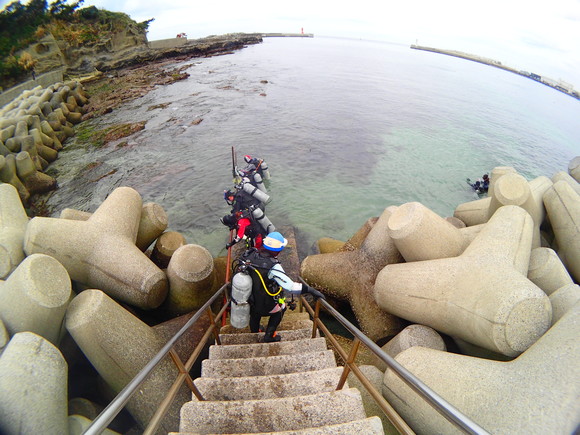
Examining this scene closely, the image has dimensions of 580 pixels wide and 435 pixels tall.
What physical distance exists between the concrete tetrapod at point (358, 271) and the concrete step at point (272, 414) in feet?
10.3

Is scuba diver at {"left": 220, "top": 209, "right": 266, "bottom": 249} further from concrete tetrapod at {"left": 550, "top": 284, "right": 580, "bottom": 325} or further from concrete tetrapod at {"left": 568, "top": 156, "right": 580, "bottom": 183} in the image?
concrete tetrapod at {"left": 568, "top": 156, "right": 580, "bottom": 183}

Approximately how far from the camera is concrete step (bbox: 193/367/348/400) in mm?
3045

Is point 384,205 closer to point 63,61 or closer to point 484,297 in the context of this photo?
point 484,297

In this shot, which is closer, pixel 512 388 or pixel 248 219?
pixel 512 388

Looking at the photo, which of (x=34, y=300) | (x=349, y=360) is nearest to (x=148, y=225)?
(x=34, y=300)

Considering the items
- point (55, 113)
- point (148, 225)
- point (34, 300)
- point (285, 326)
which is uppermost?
point (34, 300)

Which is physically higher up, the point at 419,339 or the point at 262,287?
the point at 262,287

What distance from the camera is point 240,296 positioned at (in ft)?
12.6

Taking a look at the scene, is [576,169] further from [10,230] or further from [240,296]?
[10,230]

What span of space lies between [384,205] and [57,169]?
16490 mm

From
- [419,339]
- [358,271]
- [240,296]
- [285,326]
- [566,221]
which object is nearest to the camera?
[240,296]

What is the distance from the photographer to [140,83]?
32.4m

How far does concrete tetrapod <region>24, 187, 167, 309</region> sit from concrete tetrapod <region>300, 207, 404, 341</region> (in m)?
3.22

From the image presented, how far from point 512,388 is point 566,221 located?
16.5ft
